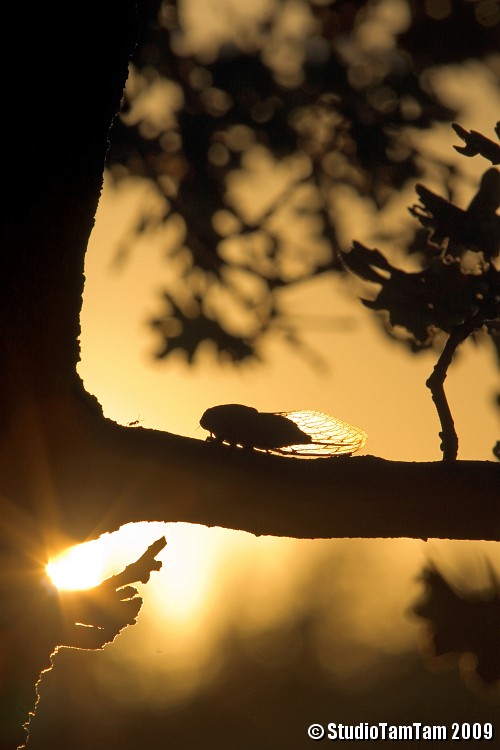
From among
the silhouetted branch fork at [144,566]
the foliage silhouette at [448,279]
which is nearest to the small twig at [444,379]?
the foliage silhouette at [448,279]

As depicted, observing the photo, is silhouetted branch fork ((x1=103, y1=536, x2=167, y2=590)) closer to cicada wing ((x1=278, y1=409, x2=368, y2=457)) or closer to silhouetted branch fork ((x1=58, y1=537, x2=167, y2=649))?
silhouetted branch fork ((x1=58, y1=537, x2=167, y2=649))

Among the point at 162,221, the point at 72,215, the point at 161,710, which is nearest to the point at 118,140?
the point at 162,221

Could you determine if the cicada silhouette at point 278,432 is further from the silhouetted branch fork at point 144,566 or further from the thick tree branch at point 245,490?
the silhouetted branch fork at point 144,566

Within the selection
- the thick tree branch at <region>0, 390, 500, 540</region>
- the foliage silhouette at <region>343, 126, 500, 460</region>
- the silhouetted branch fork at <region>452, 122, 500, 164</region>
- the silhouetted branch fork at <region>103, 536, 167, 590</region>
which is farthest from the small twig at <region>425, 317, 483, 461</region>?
the silhouetted branch fork at <region>103, 536, 167, 590</region>

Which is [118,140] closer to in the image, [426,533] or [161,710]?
[426,533]

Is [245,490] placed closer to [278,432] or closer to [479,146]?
[278,432]
